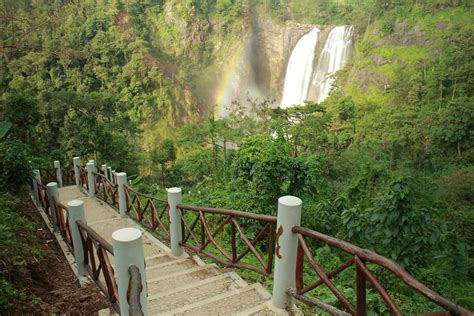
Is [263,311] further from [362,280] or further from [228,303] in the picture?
[362,280]

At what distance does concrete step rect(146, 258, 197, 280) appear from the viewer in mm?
4434

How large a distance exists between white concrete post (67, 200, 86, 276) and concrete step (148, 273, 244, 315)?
0.98m

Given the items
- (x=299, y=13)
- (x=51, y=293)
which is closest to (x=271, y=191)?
(x=51, y=293)

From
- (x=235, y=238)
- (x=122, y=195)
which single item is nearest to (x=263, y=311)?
(x=235, y=238)

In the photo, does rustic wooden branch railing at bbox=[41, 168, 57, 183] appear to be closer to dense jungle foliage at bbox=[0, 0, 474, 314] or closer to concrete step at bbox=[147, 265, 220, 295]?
dense jungle foliage at bbox=[0, 0, 474, 314]

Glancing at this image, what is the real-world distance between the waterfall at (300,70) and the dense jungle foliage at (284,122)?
4.49 m

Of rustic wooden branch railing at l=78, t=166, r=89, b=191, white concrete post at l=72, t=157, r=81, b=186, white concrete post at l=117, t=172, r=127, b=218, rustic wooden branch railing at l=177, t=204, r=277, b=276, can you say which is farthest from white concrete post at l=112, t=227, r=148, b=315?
white concrete post at l=72, t=157, r=81, b=186

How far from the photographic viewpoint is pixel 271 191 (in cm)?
643

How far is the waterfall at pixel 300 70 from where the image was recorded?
36406mm

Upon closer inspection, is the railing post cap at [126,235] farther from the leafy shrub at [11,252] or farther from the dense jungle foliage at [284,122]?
the dense jungle foliage at [284,122]

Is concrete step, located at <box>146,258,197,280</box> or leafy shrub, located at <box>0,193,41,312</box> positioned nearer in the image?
leafy shrub, located at <box>0,193,41,312</box>

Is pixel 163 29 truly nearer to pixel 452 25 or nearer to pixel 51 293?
pixel 452 25

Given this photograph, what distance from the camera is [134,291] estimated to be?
200 centimetres

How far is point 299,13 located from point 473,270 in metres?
41.4
